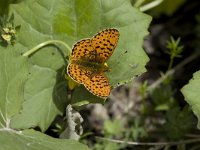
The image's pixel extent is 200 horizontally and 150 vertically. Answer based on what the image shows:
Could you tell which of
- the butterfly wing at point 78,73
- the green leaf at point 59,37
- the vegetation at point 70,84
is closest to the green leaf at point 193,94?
the vegetation at point 70,84

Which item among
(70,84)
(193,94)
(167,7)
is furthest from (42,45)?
(167,7)

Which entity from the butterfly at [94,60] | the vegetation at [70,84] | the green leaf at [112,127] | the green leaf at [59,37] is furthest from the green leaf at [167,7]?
the butterfly at [94,60]

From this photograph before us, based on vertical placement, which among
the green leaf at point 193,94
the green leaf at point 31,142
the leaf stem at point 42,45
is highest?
the leaf stem at point 42,45

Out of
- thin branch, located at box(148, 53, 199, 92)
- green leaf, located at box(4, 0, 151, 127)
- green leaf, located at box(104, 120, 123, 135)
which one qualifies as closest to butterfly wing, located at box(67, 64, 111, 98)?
green leaf, located at box(4, 0, 151, 127)

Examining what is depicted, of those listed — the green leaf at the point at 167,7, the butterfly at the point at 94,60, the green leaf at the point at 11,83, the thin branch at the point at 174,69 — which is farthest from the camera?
the green leaf at the point at 167,7

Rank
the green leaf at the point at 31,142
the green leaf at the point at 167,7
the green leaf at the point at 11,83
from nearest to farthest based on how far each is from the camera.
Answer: the green leaf at the point at 31,142
the green leaf at the point at 11,83
the green leaf at the point at 167,7

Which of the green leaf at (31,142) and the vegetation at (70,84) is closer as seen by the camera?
the green leaf at (31,142)

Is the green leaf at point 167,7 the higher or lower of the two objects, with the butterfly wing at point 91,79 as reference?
higher

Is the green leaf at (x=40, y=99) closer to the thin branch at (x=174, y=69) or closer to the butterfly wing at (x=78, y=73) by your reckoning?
the butterfly wing at (x=78, y=73)
